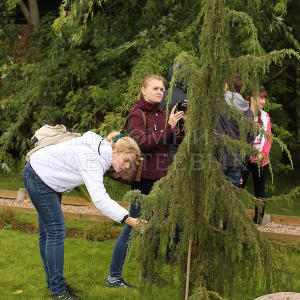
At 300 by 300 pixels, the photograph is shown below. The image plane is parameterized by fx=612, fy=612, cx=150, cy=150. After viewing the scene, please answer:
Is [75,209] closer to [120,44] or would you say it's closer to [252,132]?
[120,44]

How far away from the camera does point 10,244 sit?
7.54m

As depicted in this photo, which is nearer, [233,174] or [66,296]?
[66,296]

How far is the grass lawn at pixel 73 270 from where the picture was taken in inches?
221

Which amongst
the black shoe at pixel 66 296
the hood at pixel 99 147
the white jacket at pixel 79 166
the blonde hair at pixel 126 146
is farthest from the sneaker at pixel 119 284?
the blonde hair at pixel 126 146

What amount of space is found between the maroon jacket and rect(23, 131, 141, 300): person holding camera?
0.47 m

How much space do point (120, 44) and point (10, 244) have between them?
4.81 meters

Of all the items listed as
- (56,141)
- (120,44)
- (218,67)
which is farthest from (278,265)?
(120,44)

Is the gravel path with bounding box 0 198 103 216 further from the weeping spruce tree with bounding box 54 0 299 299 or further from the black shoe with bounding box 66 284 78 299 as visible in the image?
the weeping spruce tree with bounding box 54 0 299 299

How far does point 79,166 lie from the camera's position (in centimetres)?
495

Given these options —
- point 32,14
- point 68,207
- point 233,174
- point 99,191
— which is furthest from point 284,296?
point 32,14

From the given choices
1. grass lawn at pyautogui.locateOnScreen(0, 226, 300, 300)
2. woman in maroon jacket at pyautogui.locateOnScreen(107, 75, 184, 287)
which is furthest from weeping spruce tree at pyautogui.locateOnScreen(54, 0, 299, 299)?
woman in maroon jacket at pyautogui.locateOnScreen(107, 75, 184, 287)

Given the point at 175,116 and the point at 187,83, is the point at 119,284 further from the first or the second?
the point at 187,83

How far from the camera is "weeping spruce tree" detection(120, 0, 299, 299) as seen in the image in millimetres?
3848

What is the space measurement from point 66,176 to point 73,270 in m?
1.76
